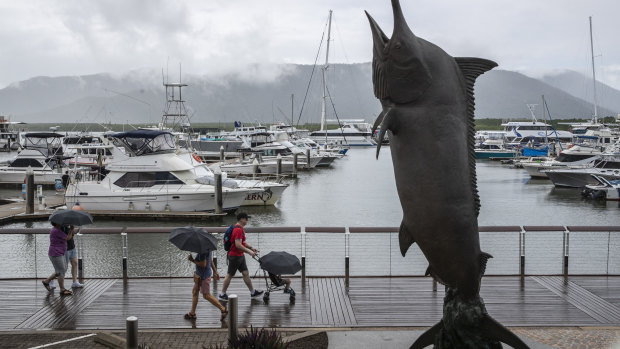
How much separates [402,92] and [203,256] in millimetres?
5300

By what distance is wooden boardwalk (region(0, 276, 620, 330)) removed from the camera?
10078mm

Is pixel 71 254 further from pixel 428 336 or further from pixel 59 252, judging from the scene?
pixel 428 336

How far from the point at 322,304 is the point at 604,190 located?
1342 inches

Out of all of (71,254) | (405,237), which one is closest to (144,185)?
(71,254)

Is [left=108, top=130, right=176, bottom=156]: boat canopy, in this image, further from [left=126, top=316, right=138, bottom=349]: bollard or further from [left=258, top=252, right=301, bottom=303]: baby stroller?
[left=126, top=316, right=138, bottom=349]: bollard

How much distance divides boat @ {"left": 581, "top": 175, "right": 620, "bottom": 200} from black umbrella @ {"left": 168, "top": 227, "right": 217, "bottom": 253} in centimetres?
3553

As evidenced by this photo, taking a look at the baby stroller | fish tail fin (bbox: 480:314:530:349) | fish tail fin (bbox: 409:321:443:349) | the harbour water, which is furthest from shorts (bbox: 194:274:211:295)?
fish tail fin (bbox: 480:314:530:349)

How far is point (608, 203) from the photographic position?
126ft

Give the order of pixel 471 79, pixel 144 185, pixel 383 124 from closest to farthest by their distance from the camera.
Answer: pixel 383 124 → pixel 471 79 → pixel 144 185

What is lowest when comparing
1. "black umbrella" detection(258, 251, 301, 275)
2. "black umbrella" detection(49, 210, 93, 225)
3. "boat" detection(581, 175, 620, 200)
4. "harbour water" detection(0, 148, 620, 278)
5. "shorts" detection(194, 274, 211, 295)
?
"harbour water" detection(0, 148, 620, 278)

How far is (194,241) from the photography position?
1012 cm

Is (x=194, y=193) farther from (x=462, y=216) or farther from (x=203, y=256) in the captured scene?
(x=462, y=216)

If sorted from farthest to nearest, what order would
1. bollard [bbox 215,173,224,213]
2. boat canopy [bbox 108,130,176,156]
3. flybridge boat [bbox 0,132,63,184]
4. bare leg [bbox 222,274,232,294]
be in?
flybridge boat [bbox 0,132,63,184] → boat canopy [bbox 108,130,176,156] → bollard [bbox 215,173,224,213] → bare leg [bbox 222,274,232,294]

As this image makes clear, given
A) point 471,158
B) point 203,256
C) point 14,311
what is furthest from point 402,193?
point 14,311
